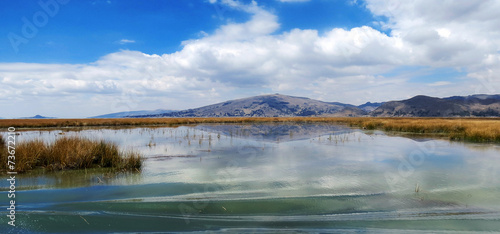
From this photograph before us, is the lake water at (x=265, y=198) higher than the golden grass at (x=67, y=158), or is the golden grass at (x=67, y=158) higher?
the golden grass at (x=67, y=158)

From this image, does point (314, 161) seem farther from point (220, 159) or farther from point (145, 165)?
point (145, 165)

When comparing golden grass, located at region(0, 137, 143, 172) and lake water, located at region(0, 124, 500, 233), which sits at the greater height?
golden grass, located at region(0, 137, 143, 172)

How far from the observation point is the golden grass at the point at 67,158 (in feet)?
36.9

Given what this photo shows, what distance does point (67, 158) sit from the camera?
37.9 feet

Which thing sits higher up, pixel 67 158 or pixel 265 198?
pixel 67 158

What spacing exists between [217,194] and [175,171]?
12.7 ft

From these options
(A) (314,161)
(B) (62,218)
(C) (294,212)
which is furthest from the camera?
(A) (314,161)

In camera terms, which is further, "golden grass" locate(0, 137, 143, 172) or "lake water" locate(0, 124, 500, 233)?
"golden grass" locate(0, 137, 143, 172)

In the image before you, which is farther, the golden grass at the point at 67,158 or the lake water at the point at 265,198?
the golden grass at the point at 67,158

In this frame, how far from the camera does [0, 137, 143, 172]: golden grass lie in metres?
11.3

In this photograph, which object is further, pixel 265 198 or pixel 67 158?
pixel 67 158

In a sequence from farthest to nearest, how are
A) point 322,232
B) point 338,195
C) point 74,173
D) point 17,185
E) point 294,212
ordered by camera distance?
point 74,173, point 17,185, point 338,195, point 294,212, point 322,232

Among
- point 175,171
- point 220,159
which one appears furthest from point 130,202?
point 220,159

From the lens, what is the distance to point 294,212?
697cm
